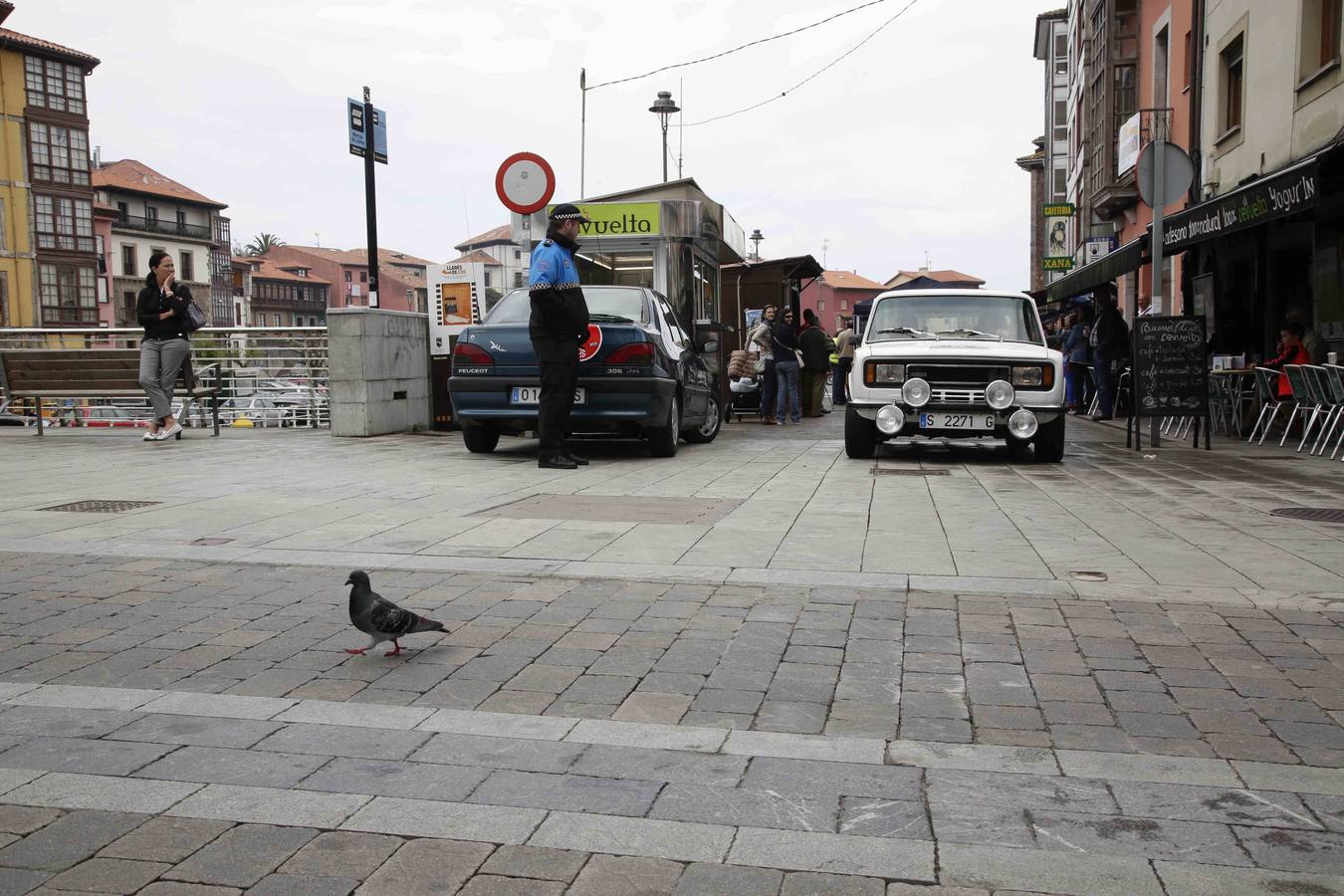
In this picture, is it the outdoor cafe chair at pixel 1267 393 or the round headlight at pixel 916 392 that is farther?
the outdoor cafe chair at pixel 1267 393

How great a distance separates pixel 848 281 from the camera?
17000cm

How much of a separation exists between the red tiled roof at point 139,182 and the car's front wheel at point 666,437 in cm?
8779

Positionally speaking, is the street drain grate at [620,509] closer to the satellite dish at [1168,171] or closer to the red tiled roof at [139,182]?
the satellite dish at [1168,171]

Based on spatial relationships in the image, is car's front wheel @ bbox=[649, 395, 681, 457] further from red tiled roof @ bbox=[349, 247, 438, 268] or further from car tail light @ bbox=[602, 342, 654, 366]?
red tiled roof @ bbox=[349, 247, 438, 268]

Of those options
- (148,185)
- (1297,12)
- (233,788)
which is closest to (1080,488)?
(233,788)

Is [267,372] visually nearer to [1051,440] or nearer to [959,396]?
[959,396]

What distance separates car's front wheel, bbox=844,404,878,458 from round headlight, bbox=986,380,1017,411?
1129 millimetres

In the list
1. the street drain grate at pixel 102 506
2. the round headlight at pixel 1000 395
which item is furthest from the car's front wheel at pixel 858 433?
the street drain grate at pixel 102 506

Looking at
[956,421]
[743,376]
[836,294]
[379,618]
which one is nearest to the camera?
[379,618]

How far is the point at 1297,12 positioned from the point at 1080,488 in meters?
10.2

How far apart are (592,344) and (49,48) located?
65.3 metres

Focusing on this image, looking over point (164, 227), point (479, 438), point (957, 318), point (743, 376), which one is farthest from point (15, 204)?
point (957, 318)

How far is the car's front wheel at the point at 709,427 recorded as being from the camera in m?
14.2

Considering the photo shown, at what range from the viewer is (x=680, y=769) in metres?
3.15
